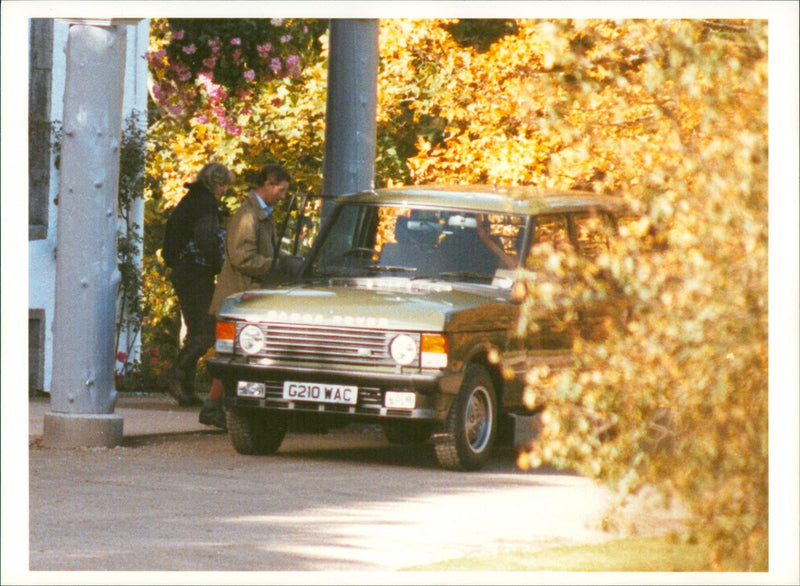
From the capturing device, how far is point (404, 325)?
34.0 ft

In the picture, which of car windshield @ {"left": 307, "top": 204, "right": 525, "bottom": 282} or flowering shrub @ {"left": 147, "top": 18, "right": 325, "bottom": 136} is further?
flowering shrub @ {"left": 147, "top": 18, "right": 325, "bottom": 136}

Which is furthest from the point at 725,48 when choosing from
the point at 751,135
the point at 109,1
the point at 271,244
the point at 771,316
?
the point at 271,244

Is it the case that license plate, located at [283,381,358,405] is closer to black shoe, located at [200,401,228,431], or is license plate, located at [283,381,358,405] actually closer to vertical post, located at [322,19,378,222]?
black shoe, located at [200,401,228,431]

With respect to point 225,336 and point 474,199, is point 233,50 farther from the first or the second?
point 225,336

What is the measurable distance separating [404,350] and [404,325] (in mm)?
161

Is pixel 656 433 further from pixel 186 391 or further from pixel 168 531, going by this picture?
pixel 186 391

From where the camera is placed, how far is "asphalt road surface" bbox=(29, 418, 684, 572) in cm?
788

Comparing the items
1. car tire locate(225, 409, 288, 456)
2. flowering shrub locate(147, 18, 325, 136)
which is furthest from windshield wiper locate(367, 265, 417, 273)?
flowering shrub locate(147, 18, 325, 136)

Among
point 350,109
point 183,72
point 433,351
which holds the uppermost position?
point 183,72

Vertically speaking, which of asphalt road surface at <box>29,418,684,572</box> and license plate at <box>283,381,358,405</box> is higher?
license plate at <box>283,381,358,405</box>

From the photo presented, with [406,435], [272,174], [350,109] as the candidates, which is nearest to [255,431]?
[406,435]

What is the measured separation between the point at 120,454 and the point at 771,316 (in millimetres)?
5563

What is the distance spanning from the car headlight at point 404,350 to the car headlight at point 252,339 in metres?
0.93

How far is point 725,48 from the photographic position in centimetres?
695
